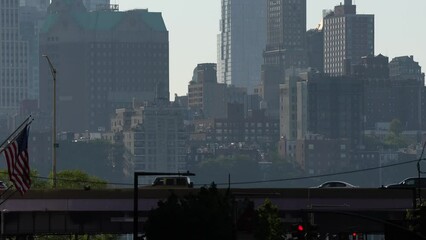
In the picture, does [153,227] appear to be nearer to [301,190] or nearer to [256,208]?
[301,190]

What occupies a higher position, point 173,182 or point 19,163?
point 19,163

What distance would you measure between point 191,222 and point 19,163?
17303 mm

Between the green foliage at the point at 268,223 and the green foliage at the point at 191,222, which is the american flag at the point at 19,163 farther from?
the green foliage at the point at 268,223

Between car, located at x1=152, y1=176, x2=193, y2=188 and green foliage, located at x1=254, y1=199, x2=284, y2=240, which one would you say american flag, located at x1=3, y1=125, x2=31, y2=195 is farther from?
car, located at x1=152, y1=176, x2=193, y2=188

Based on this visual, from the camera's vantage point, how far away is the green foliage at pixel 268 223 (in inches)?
5896

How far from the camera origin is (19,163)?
10875 centimetres

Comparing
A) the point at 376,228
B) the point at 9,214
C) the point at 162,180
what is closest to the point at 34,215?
the point at 9,214

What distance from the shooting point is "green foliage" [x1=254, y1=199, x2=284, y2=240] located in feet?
491

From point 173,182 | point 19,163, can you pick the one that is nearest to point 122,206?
point 173,182

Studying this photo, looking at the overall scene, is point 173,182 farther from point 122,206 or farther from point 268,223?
point 268,223

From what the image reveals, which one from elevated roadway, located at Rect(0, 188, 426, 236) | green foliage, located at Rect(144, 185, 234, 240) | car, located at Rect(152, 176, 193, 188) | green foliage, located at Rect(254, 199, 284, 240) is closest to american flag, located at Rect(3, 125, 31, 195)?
green foliage, located at Rect(144, 185, 234, 240)

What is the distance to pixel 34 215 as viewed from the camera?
14425 cm

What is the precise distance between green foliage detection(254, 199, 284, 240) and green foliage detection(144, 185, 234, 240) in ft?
81.0

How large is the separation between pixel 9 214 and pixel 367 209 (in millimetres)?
26533
